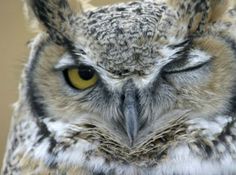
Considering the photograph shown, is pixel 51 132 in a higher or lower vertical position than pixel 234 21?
lower

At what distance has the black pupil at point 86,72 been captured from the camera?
2.74 metres

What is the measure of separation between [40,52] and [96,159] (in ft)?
1.09

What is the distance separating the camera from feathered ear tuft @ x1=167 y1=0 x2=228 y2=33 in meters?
2.73

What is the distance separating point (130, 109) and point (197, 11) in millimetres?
320

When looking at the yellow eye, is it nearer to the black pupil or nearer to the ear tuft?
the black pupil

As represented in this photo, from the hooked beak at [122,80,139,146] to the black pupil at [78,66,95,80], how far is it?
0.11m

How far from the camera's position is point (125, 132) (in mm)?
2746

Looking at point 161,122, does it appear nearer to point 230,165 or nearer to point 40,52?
point 230,165

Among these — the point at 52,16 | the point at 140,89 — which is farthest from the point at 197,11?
the point at 52,16

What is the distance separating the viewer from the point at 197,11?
2754 millimetres

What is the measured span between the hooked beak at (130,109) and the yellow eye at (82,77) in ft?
0.36

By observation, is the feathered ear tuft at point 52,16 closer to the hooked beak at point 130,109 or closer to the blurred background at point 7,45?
the hooked beak at point 130,109

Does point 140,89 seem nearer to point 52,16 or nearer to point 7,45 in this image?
point 52,16

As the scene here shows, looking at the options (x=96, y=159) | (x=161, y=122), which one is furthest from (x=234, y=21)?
(x=96, y=159)
